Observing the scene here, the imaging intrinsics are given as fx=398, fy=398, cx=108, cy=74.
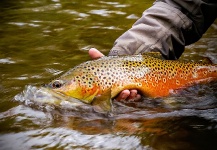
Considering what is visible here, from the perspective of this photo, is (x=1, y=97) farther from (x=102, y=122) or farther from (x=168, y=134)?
(x=168, y=134)

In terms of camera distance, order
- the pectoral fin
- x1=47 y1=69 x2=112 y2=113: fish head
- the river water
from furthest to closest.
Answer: x1=47 y1=69 x2=112 y2=113: fish head < the pectoral fin < the river water

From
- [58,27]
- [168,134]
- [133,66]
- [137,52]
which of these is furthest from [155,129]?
[58,27]

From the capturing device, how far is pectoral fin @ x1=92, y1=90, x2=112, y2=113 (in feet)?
8.91

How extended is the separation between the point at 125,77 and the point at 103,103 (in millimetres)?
333

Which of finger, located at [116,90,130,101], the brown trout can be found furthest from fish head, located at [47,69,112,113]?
finger, located at [116,90,130,101]

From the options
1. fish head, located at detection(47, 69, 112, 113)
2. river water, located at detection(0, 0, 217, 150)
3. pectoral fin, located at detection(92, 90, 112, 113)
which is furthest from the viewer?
fish head, located at detection(47, 69, 112, 113)

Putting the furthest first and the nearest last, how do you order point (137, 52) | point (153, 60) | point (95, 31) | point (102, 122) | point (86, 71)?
1. point (95, 31)
2. point (137, 52)
3. point (153, 60)
4. point (86, 71)
5. point (102, 122)

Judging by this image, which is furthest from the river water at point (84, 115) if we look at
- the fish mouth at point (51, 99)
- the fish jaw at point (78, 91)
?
the fish jaw at point (78, 91)

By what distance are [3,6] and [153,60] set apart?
5.63m

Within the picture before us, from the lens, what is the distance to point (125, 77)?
2.96 metres

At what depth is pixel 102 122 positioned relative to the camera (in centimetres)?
265

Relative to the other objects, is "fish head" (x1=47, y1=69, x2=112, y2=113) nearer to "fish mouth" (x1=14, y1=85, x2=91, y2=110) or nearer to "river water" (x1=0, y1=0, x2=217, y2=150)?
"fish mouth" (x1=14, y1=85, x2=91, y2=110)

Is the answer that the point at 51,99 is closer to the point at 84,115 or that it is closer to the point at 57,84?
the point at 57,84

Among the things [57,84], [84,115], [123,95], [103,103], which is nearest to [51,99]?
[57,84]
